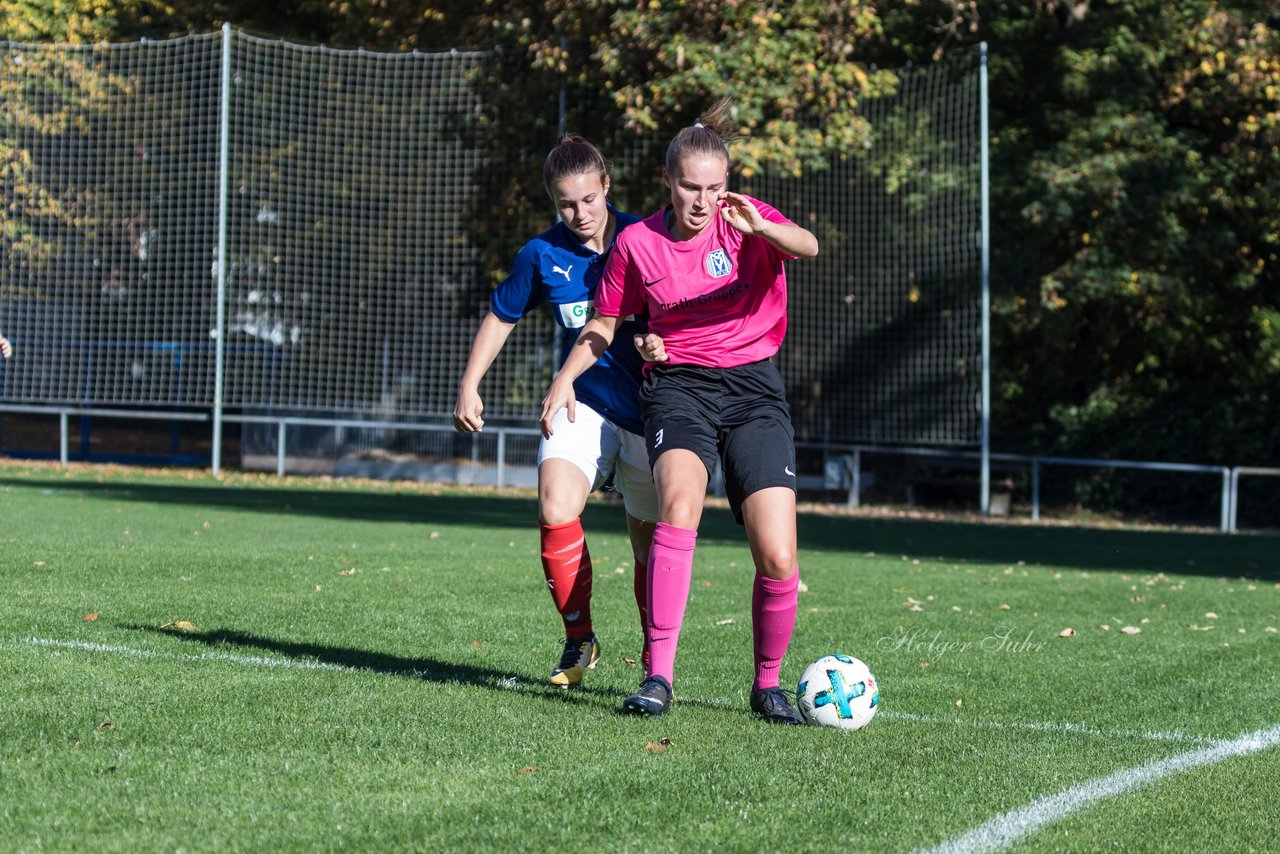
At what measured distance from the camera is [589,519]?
17.0 meters

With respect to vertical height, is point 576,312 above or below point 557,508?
above

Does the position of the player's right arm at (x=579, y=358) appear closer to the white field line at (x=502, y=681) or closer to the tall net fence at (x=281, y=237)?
the white field line at (x=502, y=681)

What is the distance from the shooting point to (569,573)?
5.33 m

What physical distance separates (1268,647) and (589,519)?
407 inches

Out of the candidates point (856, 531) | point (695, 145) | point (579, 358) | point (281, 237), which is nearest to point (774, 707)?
point (579, 358)

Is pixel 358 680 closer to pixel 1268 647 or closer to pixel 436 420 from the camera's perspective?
pixel 1268 647

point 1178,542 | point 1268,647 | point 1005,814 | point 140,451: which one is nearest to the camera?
point 1005,814

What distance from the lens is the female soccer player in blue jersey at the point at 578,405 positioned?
5.25 meters

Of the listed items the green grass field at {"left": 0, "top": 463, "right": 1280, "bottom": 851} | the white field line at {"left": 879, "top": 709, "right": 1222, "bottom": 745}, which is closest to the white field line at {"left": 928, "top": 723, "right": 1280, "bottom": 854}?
the green grass field at {"left": 0, "top": 463, "right": 1280, "bottom": 851}

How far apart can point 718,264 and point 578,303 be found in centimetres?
72

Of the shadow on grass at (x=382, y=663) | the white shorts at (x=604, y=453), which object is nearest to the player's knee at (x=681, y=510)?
the white shorts at (x=604, y=453)

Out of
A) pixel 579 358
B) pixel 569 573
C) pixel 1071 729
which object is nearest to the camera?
pixel 1071 729

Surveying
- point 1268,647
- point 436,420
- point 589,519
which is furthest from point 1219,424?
point 1268,647

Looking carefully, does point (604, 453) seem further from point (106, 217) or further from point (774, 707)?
point (106, 217)
